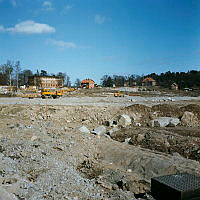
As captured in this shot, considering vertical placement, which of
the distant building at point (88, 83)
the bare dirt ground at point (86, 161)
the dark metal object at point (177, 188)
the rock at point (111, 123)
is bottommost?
the bare dirt ground at point (86, 161)

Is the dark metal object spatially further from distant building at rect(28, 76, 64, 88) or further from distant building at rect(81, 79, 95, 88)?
distant building at rect(81, 79, 95, 88)

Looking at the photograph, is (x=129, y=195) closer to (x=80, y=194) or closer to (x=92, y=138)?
(x=80, y=194)

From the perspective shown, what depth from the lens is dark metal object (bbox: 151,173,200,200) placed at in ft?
13.2

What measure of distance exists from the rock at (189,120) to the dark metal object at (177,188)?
10430 millimetres

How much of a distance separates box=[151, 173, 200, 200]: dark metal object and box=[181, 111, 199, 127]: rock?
34.2ft

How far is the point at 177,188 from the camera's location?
161 inches

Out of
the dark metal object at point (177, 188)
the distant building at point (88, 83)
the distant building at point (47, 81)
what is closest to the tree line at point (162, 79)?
the distant building at point (88, 83)

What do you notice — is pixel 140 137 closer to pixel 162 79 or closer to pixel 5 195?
pixel 5 195

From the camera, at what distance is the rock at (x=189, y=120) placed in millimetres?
14505

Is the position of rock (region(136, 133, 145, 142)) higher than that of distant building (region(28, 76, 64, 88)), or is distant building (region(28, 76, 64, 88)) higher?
distant building (region(28, 76, 64, 88))

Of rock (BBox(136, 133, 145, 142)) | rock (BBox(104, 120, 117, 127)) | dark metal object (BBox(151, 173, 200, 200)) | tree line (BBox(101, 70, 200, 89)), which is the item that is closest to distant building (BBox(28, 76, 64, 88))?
tree line (BBox(101, 70, 200, 89))

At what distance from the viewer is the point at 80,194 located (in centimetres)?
547

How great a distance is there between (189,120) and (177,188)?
11.6 m

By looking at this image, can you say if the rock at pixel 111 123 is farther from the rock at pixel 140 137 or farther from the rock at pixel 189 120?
the rock at pixel 189 120
